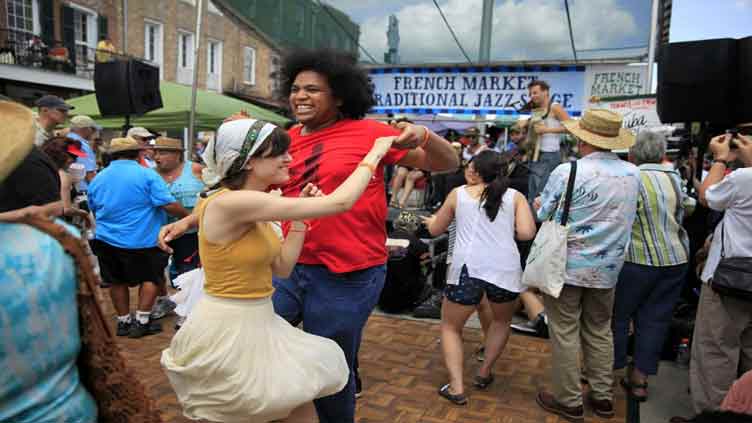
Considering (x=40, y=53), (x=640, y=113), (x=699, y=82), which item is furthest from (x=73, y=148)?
(x=40, y=53)

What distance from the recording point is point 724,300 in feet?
10.8

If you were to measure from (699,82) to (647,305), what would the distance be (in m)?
1.87

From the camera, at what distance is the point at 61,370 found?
1.14 metres

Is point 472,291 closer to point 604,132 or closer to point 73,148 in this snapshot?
point 604,132

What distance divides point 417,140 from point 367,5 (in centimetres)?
726

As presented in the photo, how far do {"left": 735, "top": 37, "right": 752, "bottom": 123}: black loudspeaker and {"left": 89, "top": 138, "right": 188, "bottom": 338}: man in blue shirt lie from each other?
4728 mm

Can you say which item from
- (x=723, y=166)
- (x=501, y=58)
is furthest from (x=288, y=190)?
(x=501, y=58)

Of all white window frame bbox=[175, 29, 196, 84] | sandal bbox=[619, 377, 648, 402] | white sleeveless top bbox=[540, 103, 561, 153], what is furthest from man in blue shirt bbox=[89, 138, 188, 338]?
white window frame bbox=[175, 29, 196, 84]

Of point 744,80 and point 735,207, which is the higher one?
point 744,80

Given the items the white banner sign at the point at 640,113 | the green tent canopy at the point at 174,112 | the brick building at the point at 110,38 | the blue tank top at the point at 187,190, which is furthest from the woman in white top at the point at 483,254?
the brick building at the point at 110,38

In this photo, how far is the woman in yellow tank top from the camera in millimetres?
1951

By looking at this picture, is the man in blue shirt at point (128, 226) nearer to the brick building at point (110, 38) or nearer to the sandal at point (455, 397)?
the sandal at point (455, 397)

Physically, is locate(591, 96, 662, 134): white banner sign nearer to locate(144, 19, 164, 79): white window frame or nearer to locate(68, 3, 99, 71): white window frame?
locate(68, 3, 99, 71): white window frame

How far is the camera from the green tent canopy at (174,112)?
369 inches
